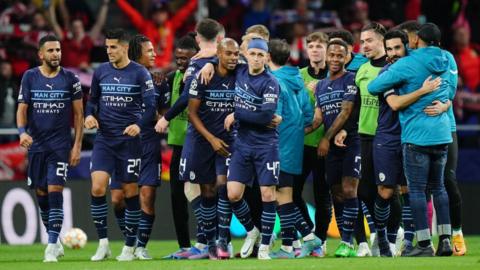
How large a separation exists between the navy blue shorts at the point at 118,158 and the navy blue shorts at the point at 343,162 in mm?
2147

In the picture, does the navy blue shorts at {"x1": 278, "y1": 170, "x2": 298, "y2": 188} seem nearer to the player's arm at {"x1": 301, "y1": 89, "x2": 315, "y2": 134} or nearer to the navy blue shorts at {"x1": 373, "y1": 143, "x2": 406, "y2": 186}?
the player's arm at {"x1": 301, "y1": 89, "x2": 315, "y2": 134}

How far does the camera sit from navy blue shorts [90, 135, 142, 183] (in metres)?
14.9

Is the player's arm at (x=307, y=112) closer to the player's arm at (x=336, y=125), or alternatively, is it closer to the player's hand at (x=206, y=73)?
the player's arm at (x=336, y=125)

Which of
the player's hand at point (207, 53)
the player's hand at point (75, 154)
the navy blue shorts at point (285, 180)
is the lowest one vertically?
the navy blue shorts at point (285, 180)

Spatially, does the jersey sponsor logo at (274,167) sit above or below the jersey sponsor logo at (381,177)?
above

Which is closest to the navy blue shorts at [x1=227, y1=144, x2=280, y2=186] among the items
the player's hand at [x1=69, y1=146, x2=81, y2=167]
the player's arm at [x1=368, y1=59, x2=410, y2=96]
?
the player's arm at [x1=368, y1=59, x2=410, y2=96]

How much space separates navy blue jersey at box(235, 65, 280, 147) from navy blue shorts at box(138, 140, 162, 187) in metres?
1.39

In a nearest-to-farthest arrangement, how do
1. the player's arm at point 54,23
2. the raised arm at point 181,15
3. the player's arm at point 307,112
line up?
the player's arm at point 307,112, the player's arm at point 54,23, the raised arm at point 181,15

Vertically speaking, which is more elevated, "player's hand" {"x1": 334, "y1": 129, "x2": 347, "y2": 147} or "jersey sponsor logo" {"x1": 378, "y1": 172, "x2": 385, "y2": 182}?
"player's hand" {"x1": 334, "y1": 129, "x2": 347, "y2": 147}

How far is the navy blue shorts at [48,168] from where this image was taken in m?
14.9

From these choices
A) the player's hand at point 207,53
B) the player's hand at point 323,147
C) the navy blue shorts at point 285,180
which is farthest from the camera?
the player's hand at point 323,147

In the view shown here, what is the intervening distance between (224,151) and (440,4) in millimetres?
10981

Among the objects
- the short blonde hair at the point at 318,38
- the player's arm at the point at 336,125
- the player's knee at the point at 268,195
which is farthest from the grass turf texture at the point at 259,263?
the short blonde hair at the point at 318,38

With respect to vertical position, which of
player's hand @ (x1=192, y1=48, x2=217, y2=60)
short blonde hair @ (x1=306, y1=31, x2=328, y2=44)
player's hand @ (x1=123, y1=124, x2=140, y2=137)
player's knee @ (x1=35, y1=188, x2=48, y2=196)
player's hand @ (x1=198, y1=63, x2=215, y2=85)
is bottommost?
player's knee @ (x1=35, y1=188, x2=48, y2=196)
